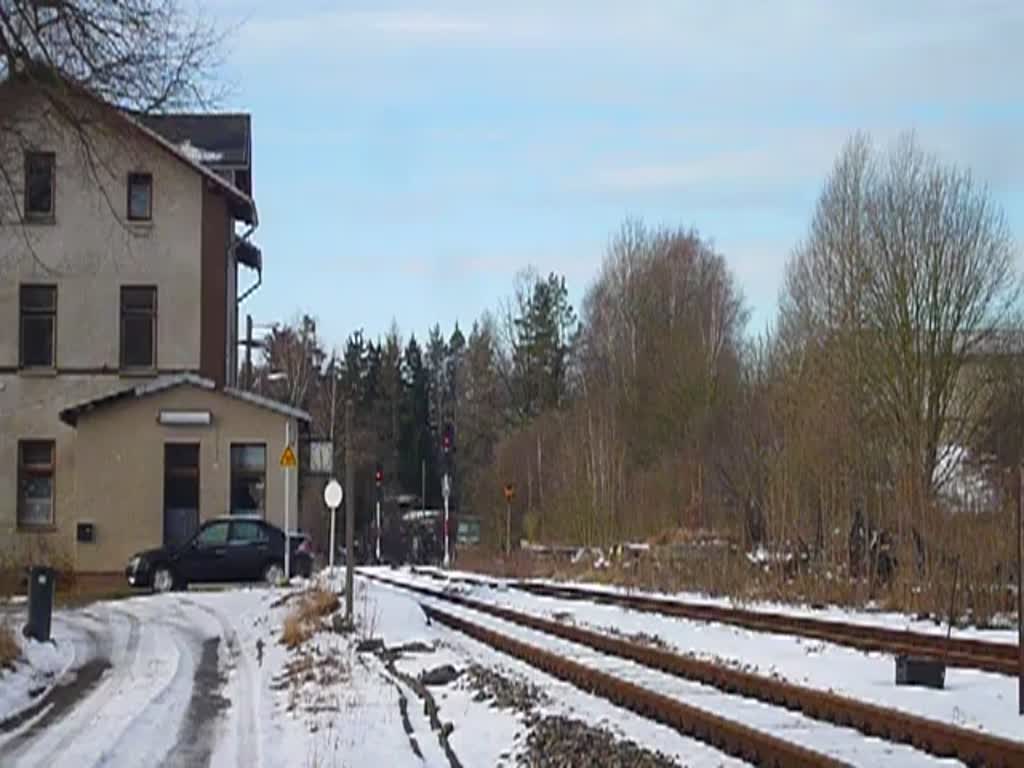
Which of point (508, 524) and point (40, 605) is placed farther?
point (508, 524)

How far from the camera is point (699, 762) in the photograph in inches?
473

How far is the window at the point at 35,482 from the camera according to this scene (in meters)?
47.2

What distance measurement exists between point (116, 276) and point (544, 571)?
1469 centimetres

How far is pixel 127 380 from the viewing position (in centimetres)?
4816

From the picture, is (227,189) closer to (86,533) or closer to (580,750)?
(86,533)

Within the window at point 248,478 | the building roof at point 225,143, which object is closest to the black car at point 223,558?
the window at point 248,478

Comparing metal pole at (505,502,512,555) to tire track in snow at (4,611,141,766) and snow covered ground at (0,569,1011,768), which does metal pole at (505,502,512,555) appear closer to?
snow covered ground at (0,569,1011,768)

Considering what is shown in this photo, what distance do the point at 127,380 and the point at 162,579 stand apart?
32.9ft

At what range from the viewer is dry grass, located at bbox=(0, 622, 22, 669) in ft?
64.8

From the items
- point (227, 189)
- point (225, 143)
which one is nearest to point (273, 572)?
point (227, 189)

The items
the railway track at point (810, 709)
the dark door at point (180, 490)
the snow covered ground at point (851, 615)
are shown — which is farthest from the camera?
the dark door at point (180, 490)

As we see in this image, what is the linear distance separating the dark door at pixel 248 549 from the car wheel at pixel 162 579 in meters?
1.38

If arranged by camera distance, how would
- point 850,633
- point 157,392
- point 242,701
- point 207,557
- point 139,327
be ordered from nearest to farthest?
point 242,701
point 850,633
point 207,557
point 157,392
point 139,327

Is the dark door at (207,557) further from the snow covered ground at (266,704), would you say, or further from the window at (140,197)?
the snow covered ground at (266,704)
